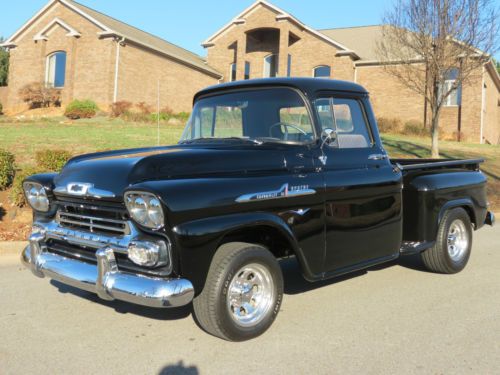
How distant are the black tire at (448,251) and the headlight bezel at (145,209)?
360 centimetres

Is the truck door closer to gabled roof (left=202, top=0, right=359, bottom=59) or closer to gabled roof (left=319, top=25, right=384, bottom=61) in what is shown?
gabled roof (left=202, top=0, right=359, bottom=59)

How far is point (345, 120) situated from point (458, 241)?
2.51 metres

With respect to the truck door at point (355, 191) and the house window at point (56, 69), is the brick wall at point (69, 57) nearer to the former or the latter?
the house window at point (56, 69)

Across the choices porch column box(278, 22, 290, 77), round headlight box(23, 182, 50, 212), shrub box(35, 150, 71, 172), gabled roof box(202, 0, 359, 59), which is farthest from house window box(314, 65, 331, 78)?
round headlight box(23, 182, 50, 212)

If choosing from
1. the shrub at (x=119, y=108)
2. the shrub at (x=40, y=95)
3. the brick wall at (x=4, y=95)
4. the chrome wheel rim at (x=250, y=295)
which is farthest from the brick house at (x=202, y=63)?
the chrome wheel rim at (x=250, y=295)

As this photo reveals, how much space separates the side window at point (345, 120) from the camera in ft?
15.1

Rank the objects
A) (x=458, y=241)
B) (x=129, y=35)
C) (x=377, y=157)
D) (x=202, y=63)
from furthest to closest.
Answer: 1. (x=202, y=63)
2. (x=129, y=35)
3. (x=458, y=241)
4. (x=377, y=157)

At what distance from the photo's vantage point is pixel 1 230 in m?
7.61

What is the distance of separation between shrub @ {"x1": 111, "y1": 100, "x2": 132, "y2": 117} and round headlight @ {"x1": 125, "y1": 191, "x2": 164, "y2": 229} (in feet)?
76.4

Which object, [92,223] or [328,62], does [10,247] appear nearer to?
[92,223]

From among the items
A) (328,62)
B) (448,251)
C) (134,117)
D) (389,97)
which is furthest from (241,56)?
(448,251)

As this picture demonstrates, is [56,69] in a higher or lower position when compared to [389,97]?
higher

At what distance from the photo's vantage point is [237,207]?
3.69 metres

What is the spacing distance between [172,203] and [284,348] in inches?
54.8
